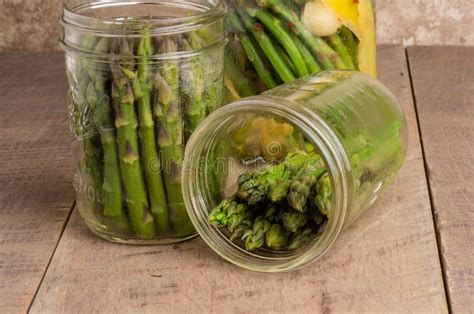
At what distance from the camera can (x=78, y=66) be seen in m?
0.84

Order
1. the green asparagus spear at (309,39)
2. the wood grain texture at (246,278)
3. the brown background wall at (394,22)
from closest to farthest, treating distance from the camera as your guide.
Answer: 1. the wood grain texture at (246,278)
2. the green asparagus spear at (309,39)
3. the brown background wall at (394,22)

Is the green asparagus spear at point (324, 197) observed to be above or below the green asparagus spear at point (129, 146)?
below

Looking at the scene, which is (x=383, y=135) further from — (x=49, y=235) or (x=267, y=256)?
(x=49, y=235)

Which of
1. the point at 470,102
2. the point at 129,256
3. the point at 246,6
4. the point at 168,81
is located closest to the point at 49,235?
the point at 129,256

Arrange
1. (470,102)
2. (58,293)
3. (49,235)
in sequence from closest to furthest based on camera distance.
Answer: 1. (58,293)
2. (49,235)
3. (470,102)

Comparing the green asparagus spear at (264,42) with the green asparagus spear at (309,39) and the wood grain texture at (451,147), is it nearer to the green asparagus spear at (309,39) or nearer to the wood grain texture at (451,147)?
the green asparagus spear at (309,39)

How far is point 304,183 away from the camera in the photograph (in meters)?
0.85

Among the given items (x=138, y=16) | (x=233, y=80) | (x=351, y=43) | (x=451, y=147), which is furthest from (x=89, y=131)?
(x=451, y=147)

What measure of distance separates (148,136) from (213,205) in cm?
10

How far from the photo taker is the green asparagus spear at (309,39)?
39.1 inches

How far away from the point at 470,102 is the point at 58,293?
69cm

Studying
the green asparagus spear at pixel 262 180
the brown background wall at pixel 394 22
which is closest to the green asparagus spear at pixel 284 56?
the green asparagus spear at pixel 262 180

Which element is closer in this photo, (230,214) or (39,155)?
(230,214)

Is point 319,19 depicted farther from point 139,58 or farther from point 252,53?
point 139,58
